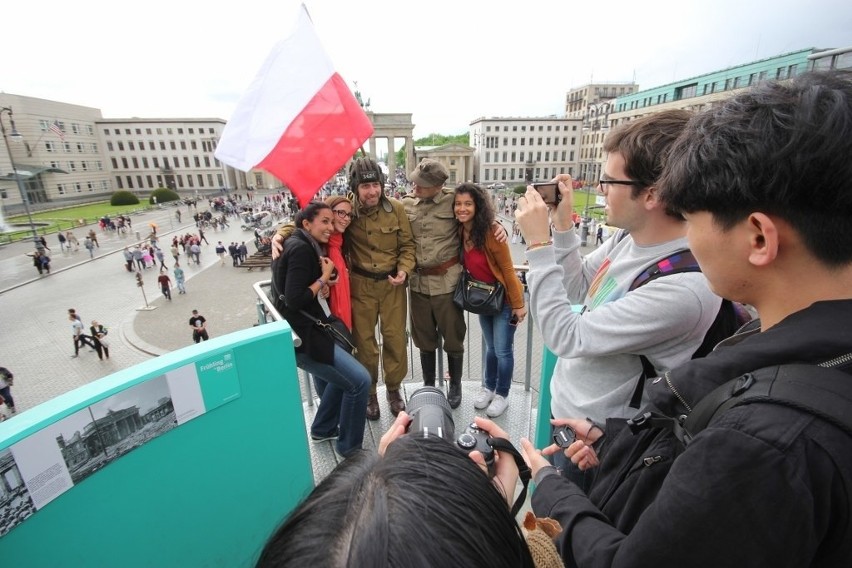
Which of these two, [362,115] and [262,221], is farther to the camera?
[262,221]

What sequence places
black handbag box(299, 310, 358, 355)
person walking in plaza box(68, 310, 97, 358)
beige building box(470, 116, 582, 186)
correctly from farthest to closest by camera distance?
beige building box(470, 116, 582, 186)
person walking in plaza box(68, 310, 97, 358)
black handbag box(299, 310, 358, 355)

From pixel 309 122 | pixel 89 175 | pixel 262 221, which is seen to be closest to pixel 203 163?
pixel 89 175

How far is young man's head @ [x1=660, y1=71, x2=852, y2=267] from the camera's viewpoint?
80 centimetres

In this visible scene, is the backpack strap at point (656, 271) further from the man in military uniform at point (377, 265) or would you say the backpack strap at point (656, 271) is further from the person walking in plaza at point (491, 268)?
the man in military uniform at point (377, 265)

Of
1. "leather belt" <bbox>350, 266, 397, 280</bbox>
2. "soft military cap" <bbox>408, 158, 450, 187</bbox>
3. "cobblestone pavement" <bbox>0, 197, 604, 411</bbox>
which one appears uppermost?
"soft military cap" <bbox>408, 158, 450, 187</bbox>

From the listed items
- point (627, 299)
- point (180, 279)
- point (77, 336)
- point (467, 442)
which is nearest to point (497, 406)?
point (627, 299)

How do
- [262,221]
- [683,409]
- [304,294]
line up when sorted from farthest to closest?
1. [262,221]
2. [304,294]
3. [683,409]

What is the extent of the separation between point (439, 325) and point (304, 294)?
1.49 meters

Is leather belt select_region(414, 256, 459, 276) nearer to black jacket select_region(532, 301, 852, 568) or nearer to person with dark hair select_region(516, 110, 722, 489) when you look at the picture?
person with dark hair select_region(516, 110, 722, 489)

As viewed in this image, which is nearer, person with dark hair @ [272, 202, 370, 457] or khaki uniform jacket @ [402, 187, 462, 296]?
person with dark hair @ [272, 202, 370, 457]

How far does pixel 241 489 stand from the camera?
2.81m

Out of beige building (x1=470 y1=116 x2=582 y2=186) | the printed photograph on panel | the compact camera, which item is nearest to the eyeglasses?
the compact camera

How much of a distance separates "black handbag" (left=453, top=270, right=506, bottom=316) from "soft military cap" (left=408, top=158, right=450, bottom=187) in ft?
2.88

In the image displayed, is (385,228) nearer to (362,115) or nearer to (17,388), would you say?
(362,115)
